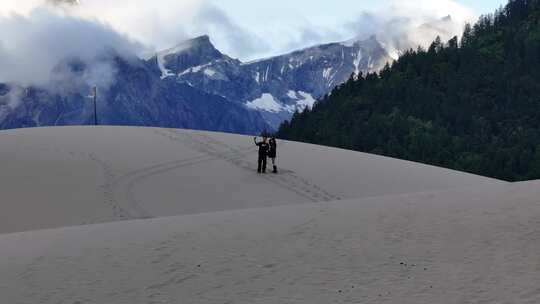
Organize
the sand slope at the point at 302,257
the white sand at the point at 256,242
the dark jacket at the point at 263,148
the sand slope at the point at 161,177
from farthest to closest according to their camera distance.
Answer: the dark jacket at the point at 263,148 → the sand slope at the point at 161,177 → the white sand at the point at 256,242 → the sand slope at the point at 302,257

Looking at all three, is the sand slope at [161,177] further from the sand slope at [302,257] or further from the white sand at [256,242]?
the sand slope at [302,257]

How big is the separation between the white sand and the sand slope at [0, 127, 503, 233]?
0.12 meters

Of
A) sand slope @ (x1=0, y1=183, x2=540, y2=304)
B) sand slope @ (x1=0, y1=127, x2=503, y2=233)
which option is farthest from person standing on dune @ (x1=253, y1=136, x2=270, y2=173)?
sand slope @ (x1=0, y1=183, x2=540, y2=304)

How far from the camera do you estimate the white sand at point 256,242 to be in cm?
865

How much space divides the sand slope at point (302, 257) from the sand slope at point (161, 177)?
5.11m

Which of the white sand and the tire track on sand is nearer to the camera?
the white sand

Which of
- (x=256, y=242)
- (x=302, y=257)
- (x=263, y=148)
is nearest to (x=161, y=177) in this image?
(x=263, y=148)

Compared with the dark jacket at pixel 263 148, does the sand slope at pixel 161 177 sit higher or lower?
lower

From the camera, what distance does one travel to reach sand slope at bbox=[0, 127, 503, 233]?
2044cm

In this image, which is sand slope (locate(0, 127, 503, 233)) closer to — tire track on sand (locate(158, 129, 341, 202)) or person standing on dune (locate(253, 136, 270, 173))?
tire track on sand (locate(158, 129, 341, 202))

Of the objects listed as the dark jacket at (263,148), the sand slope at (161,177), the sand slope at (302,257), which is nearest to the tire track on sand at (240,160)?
the sand slope at (161,177)

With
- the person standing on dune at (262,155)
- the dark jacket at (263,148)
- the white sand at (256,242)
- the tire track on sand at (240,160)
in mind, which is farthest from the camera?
the person standing on dune at (262,155)

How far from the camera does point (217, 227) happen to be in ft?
46.3

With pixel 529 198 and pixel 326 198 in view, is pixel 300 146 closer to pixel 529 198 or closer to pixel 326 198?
pixel 326 198
